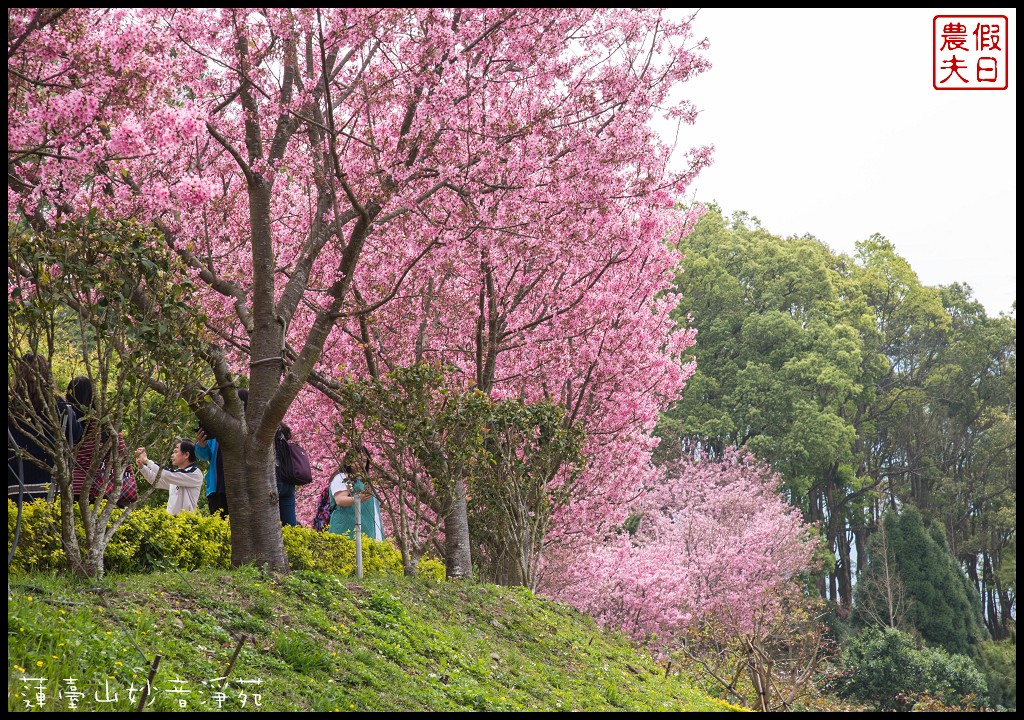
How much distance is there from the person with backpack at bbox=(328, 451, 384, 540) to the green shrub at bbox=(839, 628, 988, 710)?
11.2m

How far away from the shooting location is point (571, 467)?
39.1ft

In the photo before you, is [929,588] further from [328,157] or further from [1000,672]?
[328,157]

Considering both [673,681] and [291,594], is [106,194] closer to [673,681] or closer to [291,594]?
[291,594]

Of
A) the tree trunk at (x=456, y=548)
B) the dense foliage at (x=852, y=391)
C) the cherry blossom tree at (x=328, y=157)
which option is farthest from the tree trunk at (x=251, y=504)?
the dense foliage at (x=852, y=391)

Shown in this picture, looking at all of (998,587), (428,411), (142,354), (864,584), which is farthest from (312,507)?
(998,587)

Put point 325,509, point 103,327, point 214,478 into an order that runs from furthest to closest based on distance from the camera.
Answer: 1. point 325,509
2. point 214,478
3. point 103,327

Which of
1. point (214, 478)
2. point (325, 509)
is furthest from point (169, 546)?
point (325, 509)

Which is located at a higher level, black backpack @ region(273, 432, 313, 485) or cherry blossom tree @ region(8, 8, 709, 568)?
cherry blossom tree @ region(8, 8, 709, 568)

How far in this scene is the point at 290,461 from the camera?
8.19 metres

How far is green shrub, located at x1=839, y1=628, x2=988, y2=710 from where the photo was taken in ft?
56.8

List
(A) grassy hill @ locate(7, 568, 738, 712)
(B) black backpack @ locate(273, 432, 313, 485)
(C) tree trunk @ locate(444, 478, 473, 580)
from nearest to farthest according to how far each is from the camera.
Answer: (A) grassy hill @ locate(7, 568, 738, 712)
(B) black backpack @ locate(273, 432, 313, 485)
(C) tree trunk @ locate(444, 478, 473, 580)

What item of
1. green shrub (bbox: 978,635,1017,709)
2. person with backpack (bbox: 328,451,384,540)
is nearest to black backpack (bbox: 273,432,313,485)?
person with backpack (bbox: 328,451,384,540)

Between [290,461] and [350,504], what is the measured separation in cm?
102

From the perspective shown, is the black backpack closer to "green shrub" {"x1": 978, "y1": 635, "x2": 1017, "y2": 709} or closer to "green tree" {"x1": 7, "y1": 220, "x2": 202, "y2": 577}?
"green tree" {"x1": 7, "y1": 220, "x2": 202, "y2": 577}
